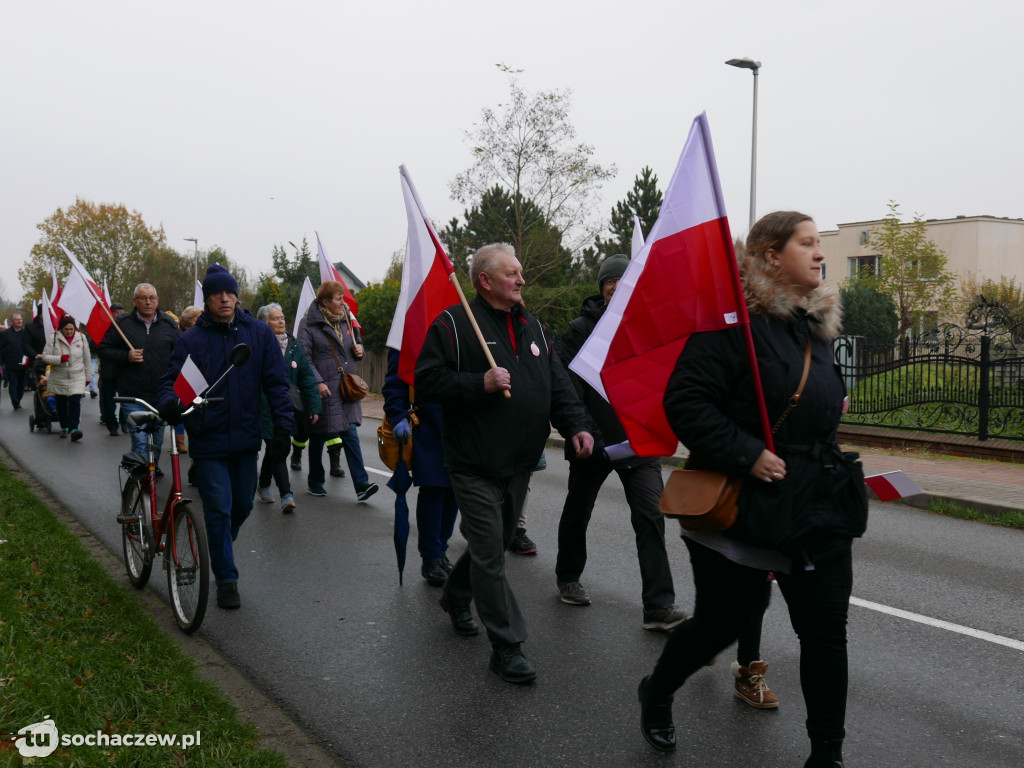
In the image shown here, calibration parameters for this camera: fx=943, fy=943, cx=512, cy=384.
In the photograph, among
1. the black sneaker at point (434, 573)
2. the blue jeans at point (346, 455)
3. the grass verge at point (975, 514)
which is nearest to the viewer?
the black sneaker at point (434, 573)

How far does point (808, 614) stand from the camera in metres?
2.87

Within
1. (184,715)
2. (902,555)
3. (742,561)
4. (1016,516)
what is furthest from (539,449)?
(1016,516)

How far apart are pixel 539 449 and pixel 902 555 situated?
356cm

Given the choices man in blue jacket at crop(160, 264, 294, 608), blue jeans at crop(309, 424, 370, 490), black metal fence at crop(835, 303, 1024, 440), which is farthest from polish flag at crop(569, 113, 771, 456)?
black metal fence at crop(835, 303, 1024, 440)

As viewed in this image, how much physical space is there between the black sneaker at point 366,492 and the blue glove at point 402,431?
3.06m

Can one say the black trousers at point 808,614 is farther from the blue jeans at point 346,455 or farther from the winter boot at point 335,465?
the winter boot at point 335,465

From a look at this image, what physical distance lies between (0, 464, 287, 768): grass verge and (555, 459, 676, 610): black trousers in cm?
212

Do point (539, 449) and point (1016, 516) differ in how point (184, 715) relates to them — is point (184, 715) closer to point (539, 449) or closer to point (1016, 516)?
point (539, 449)

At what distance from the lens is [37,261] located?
173 feet

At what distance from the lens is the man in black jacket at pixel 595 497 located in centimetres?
483

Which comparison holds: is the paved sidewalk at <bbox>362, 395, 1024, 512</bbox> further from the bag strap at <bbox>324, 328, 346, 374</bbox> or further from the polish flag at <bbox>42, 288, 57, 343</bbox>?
the polish flag at <bbox>42, 288, 57, 343</bbox>

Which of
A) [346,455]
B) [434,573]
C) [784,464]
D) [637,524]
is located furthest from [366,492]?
[784,464]

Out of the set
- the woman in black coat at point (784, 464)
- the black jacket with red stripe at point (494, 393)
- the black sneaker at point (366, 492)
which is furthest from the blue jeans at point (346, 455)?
the woman in black coat at point (784, 464)

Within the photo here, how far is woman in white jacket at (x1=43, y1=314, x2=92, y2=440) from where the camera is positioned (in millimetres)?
13633
